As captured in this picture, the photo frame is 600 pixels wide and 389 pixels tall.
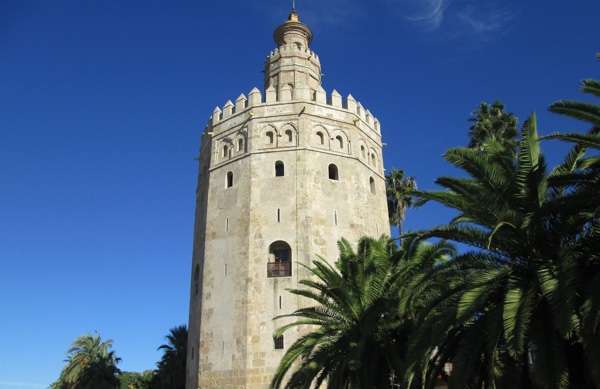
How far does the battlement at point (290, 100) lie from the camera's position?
2470 cm

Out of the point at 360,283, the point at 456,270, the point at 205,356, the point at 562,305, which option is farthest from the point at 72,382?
the point at 562,305

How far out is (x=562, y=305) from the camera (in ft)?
26.4

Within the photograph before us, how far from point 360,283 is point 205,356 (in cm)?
913

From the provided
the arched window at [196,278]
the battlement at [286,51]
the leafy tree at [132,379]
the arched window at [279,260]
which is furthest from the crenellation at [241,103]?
the leafy tree at [132,379]

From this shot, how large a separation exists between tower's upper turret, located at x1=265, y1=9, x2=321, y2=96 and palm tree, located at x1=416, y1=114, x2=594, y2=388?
1618 cm

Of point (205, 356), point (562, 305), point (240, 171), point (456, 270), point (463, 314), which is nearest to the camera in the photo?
point (562, 305)

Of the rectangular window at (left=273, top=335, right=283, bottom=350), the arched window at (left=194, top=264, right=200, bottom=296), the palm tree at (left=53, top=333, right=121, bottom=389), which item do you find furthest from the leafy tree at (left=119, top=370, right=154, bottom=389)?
the rectangular window at (left=273, top=335, right=283, bottom=350)

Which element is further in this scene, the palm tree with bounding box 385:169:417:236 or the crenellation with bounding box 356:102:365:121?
the palm tree with bounding box 385:169:417:236

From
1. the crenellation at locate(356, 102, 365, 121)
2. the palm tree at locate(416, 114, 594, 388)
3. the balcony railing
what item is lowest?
the palm tree at locate(416, 114, 594, 388)

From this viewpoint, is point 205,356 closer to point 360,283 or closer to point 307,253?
point 307,253

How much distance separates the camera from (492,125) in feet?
67.4

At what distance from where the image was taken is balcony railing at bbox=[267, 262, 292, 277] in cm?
2117

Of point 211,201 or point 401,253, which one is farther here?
point 211,201

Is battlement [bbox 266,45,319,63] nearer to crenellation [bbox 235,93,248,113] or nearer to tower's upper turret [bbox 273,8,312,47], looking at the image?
tower's upper turret [bbox 273,8,312,47]
